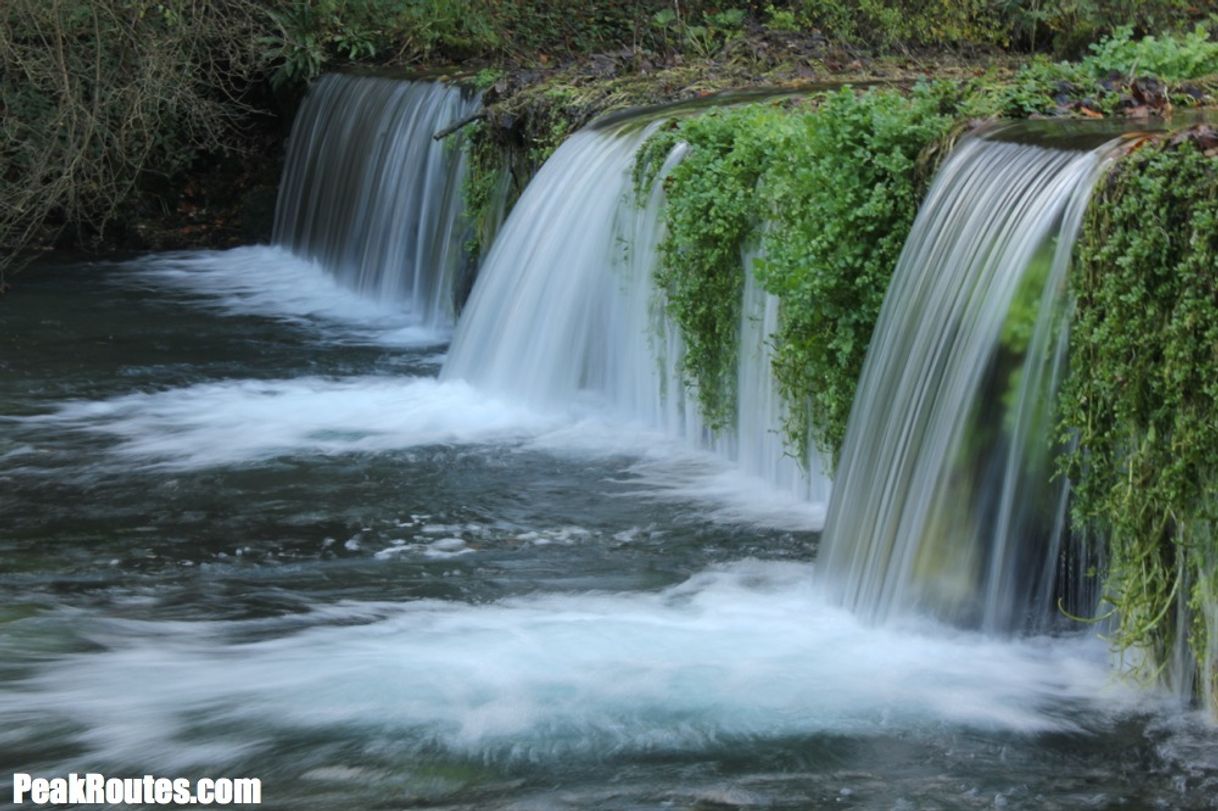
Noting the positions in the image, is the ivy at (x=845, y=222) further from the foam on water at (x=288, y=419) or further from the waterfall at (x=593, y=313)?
the foam on water at (x=288, y=419)

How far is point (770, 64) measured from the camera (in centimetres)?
1361

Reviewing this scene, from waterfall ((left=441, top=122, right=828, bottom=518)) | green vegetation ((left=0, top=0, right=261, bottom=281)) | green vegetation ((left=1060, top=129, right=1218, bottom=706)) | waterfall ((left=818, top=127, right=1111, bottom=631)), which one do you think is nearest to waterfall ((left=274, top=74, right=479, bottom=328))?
green vegetation ((left=0, top=0, right=261, bottom=281))

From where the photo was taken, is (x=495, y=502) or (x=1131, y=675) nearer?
(x=1131, y=675)

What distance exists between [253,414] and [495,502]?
234 cm

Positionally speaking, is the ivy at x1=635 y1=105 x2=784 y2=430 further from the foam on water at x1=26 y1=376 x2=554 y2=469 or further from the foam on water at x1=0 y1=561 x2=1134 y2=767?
the foam on water at x1=0 y1=561 x2=1134 y2=767

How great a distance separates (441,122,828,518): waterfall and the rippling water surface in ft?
0.65

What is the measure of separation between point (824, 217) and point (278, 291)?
8.08 meters

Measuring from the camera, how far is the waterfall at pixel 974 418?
17.6 ft

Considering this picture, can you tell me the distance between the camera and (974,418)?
550 centimetres

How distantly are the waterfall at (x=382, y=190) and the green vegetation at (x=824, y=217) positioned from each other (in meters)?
4.60

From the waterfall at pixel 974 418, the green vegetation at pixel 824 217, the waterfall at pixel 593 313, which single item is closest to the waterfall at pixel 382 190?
the waterfall at pixel 593 313

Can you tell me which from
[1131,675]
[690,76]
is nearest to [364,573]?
[1131,675]

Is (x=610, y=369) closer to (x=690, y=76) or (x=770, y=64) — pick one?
(x=690, y=76)

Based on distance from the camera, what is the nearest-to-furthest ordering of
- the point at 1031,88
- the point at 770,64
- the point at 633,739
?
the point at 633,739
the point at 1031,88
the point at 770,64
